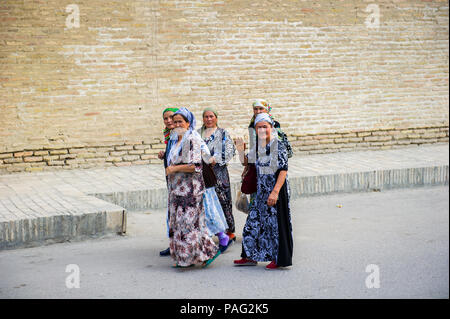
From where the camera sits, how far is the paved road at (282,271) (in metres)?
5.18

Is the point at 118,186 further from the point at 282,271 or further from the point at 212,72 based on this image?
the point at 282,271

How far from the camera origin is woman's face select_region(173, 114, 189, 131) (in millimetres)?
5961

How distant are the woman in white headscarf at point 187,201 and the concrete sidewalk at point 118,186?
1.58 meters

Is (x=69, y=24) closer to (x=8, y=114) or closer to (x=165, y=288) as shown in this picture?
(x=8, y=114)

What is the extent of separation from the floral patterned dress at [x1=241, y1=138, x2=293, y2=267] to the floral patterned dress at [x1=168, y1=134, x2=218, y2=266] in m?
0.39

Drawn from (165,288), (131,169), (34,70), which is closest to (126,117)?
(131,169)

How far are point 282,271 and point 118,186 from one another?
3864 mm

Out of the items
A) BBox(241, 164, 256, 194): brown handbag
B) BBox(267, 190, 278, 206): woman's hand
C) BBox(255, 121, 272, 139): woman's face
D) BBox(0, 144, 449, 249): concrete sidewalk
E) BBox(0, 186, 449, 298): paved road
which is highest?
BBox(255, 121, 272, 139): woman's face

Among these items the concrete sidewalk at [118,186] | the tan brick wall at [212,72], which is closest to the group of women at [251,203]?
the concrete sidewalk at [118,186]

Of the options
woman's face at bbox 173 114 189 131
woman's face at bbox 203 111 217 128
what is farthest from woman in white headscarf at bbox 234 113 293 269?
woman's face at bbox 203 111 217 128

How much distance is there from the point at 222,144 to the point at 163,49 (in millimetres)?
4583

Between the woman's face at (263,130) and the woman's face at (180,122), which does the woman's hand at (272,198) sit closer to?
the woman's face at (263,130)

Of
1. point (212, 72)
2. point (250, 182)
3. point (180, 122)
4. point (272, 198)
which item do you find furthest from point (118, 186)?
point (272, 198)

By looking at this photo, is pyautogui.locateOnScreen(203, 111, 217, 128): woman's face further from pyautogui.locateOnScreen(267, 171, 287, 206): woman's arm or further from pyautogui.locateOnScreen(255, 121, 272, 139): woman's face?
pyautogui.locateOnScreen(267, 171, 287, 206): woman's arm
